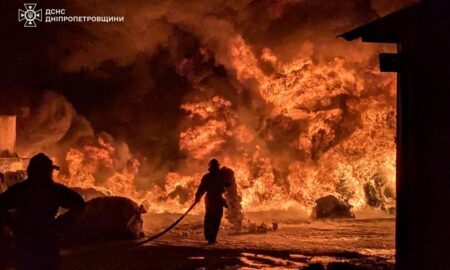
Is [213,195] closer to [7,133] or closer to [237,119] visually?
[7,133]

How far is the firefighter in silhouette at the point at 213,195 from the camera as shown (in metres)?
12.3

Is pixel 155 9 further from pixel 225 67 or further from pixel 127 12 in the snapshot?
pixel 225 67

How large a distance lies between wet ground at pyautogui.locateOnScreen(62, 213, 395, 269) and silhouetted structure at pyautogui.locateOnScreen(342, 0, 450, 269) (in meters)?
1.24

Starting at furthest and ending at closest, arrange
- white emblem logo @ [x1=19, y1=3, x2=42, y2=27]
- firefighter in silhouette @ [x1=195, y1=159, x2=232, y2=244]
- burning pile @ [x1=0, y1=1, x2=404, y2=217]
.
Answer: white emblem logo @ [x1=19, y1=3, x2=42, y2=27] → burning pile @ [x1=0, y1=1, x2=404, y2=217] → firefighter in silhouette @ [x1=195, y1=159, x2=232, y2=244]

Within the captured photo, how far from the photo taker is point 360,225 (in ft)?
49.0

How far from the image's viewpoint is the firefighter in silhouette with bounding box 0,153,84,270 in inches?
240

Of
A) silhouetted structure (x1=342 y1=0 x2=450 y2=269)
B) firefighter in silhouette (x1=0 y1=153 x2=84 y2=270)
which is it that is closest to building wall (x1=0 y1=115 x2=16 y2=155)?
firefighter in silhouette (x1=0 y1=153 x2=84 y2=270)

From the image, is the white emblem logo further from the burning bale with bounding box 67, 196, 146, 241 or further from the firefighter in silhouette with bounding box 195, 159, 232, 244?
the firefighter in silhouette with bounding box 195, 159, 232, 244


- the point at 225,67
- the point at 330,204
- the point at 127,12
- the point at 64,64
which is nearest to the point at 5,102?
the point at 64,64

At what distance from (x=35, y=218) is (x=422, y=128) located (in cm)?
484

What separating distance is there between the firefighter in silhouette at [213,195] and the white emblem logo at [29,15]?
11956 mm

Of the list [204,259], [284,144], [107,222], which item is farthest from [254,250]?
[284,144]

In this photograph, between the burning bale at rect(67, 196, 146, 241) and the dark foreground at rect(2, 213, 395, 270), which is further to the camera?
the burning bale at rect(67, 196, 146, 241)

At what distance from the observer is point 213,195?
1255cm
